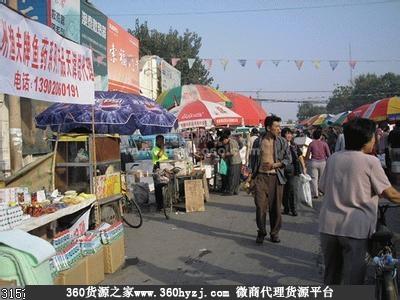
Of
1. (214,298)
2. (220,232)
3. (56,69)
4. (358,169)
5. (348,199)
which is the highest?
(56,69)

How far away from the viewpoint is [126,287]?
12.1ft

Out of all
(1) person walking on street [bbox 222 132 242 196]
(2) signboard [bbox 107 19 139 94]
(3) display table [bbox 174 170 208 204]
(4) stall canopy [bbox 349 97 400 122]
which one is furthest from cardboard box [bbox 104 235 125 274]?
(4) stall canopy [bbox 349 97 400 122]

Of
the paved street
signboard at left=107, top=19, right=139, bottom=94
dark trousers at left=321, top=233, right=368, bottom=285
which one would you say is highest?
signboard at left=107, top=19, right=139, bottom=94

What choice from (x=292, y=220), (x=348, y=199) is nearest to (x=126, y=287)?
(x=348, y=199)

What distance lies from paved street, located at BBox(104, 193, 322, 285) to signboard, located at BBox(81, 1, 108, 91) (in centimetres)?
758

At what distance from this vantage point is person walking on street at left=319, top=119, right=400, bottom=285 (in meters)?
3.70

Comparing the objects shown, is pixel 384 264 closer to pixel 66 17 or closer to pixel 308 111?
pixel 66 17

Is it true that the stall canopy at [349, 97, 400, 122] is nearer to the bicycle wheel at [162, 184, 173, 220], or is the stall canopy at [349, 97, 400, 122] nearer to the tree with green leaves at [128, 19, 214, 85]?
the bicycle wheel at [162, 184, 173, 220]

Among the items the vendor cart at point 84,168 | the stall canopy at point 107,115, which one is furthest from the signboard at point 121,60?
the vendor cart at point 84,168

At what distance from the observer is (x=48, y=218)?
224 inches

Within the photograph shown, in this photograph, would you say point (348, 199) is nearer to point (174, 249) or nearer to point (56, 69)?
point (56, 69)

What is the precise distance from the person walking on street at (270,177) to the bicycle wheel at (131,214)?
2.77 metres

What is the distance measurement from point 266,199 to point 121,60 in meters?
13.8

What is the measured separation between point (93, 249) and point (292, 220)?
506 cm
